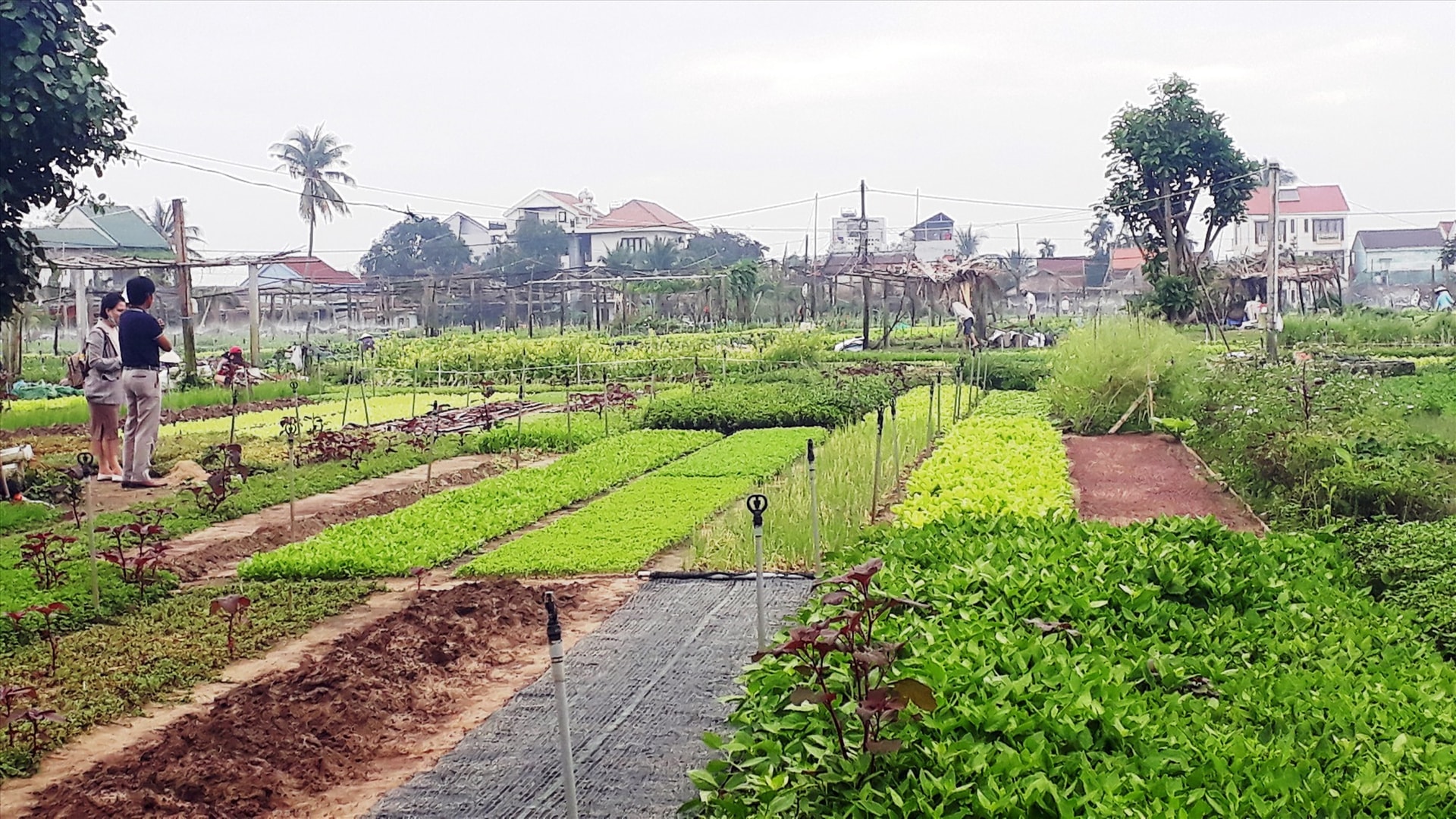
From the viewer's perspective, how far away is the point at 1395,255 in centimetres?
6756

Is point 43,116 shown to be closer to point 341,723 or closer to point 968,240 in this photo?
point 341,723

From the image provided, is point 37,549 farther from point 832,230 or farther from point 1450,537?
point 832,230

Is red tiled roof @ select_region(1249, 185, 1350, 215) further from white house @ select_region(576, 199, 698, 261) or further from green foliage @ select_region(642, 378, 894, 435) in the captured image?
green foliage @ select_region(642, 378, 894, 435)

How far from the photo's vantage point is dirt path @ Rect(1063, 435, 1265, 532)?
10008mm

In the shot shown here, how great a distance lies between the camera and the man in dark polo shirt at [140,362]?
11.5m

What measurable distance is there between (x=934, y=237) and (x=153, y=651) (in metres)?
77.5

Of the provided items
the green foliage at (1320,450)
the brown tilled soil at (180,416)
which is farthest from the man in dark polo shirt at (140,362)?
the green foliage at (1320,450)

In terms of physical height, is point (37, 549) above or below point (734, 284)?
below

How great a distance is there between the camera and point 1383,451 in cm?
961

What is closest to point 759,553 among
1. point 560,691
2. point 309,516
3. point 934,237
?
point 560,691

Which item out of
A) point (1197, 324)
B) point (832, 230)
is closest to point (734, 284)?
point (1197, 324)

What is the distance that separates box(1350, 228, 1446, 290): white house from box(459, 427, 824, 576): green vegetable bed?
196 feet

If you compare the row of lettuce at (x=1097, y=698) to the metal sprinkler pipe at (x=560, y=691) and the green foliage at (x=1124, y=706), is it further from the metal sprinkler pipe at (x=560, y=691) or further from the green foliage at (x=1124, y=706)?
the metal sprinkler pipe at (x=560, y=691)

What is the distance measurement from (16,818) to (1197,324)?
30.0 meters
